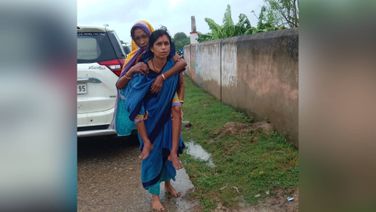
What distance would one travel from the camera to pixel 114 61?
194 inches

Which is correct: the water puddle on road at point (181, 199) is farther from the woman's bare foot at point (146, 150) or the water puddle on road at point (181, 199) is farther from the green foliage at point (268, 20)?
the green foliage at point (268, 20)

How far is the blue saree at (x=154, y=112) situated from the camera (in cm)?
Result: 324

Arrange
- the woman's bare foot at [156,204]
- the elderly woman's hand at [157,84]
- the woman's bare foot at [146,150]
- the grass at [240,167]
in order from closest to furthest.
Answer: the elderly woman's hand at [157,84], the woman's bare foot at [146,150], the woman's bare foot at [156,204], the grass at [240,167]

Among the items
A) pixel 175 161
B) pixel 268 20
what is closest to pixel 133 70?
pixel 175 161

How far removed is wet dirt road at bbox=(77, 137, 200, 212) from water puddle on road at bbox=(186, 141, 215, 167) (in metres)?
0.43

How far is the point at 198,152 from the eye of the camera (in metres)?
5.29

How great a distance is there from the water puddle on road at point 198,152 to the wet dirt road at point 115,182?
43cm

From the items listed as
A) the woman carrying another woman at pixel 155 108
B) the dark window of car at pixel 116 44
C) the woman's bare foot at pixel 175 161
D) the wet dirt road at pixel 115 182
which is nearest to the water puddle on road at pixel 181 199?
the wet dirt road at pixel 115 182

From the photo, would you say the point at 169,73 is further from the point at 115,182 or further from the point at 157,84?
the point at 115,182

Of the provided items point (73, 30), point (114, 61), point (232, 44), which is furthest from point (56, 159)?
point (232, 44)

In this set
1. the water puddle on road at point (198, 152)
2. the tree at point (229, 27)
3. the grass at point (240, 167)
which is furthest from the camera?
the tree at point (229, 27)

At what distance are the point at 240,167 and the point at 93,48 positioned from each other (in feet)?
7.58

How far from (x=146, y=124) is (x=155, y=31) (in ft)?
2.51

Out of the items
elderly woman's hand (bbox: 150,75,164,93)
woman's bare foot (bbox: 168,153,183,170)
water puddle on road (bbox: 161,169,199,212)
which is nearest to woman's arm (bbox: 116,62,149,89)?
elderly woman's hand (bbox: 150,75,164,93)
